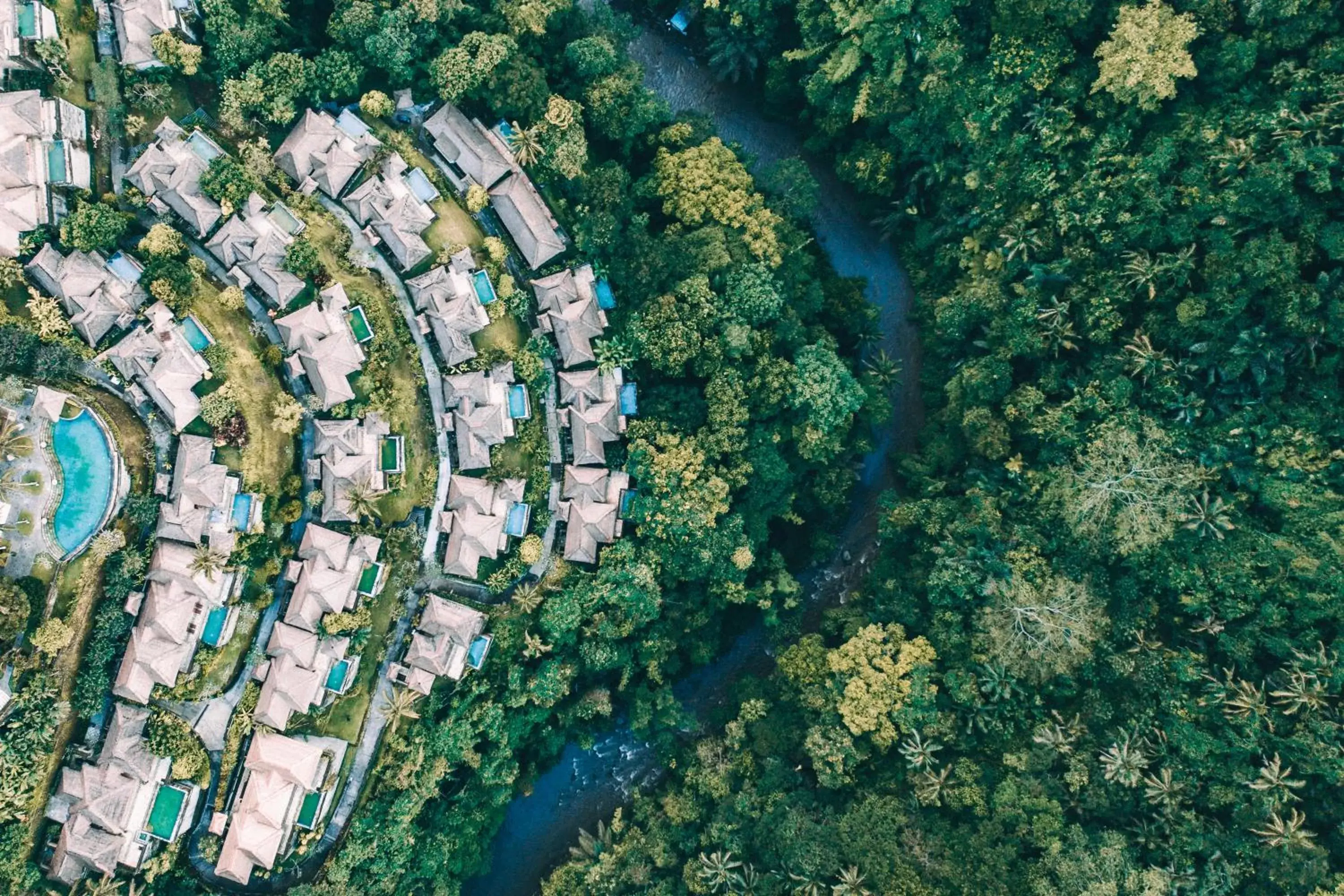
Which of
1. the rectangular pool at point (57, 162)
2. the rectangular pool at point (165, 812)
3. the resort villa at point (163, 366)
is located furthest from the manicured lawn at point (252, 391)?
the rectangular pool at point (165, 812)

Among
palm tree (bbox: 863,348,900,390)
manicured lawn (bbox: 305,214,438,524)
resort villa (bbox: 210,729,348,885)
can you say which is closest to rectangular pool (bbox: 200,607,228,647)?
resort villa (bbox: 210,729,348,885)

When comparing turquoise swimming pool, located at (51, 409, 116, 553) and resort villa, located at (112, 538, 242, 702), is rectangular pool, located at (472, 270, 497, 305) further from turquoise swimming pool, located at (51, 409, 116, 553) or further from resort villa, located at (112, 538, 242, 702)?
turquoise swimming pool, located at (51, 409, 116, 553)

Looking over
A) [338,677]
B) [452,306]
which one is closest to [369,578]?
[338,677]

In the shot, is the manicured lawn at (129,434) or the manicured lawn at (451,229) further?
the manicured lawn at (451,229)

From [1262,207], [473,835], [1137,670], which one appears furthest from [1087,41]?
[473,835]

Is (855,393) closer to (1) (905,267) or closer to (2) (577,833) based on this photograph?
(1) (905,267)

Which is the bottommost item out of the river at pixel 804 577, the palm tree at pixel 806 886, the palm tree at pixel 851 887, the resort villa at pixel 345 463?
the palm tree at pixel 851 887

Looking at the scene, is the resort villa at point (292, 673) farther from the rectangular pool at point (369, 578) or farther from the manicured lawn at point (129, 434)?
the manicured lawn at point (129, 434)
